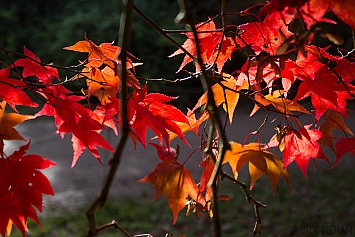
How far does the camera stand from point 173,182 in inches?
30.8

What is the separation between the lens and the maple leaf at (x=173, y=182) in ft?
2.52

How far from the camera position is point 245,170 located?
3.36 meters

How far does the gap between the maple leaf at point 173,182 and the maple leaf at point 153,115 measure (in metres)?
0.06

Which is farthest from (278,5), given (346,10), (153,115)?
(153,115)

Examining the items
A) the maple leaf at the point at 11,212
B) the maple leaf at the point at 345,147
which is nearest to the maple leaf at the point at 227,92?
the maple leaf at the point at 345,147

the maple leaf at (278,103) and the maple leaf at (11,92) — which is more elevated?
the maple leaf at (11,92)

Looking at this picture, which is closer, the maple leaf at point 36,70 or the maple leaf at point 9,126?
the maple leaf at point 9,126

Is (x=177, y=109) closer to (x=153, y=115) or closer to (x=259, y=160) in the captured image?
(x=153, y=115)

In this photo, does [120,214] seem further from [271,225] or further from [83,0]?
[83,0]

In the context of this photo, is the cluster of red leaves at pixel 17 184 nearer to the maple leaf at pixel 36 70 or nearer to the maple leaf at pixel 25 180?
the maple leaf at pixel 25 180

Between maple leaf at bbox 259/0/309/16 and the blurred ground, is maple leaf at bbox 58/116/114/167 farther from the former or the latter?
the blurred ground

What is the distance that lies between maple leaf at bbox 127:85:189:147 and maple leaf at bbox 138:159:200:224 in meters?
0.06

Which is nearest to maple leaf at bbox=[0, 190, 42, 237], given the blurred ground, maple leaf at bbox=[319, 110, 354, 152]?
maple leaf at bbox=[319, 110, 354, 152]

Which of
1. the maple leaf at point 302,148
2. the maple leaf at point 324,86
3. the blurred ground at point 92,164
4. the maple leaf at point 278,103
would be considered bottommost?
the blurred ground at point 92,164
